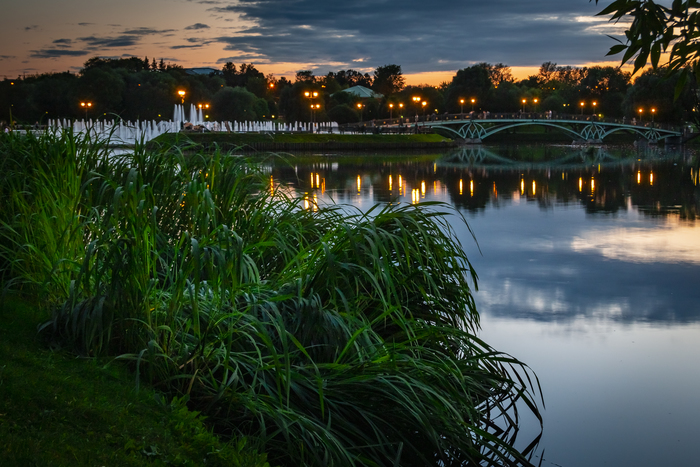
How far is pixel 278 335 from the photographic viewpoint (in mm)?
5508

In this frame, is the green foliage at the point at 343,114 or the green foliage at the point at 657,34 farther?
the green foliage at the point at 343,114

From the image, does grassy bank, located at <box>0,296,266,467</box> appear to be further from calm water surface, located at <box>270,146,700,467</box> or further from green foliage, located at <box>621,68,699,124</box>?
green foliage, located at <box>621,68,699,124</box>

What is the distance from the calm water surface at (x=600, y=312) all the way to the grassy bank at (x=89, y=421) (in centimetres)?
268

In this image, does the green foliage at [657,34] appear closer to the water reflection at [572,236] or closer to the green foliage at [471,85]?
the water reflection at [572,236]

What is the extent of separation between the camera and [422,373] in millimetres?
5266

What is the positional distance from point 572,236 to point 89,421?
12826mm

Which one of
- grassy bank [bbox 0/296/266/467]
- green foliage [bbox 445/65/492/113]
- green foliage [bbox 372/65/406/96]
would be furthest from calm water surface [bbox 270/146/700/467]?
green foliage [bbox 372/65/406/96]

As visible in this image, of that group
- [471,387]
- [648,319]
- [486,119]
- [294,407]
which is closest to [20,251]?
[294,407]

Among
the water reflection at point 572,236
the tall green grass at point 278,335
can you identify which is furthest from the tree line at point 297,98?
the tall green grass at point 278,335

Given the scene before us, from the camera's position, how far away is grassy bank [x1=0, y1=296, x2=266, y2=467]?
342 centimetres

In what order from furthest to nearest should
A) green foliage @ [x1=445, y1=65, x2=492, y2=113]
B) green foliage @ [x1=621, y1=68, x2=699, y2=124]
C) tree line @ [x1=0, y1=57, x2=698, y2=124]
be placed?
green foliage @ [x1=445, y1=65, x2=492, y2=113]
tree line @ [x1=0, y1=57, x2=698, y2=124]
green foliage @ [x1=621, y1=68, x2=699, y2=124]

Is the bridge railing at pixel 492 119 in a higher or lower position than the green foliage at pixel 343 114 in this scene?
lower

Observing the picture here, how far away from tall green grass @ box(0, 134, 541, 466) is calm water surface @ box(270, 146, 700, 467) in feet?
1.68

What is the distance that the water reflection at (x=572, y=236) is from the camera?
9422 mm
